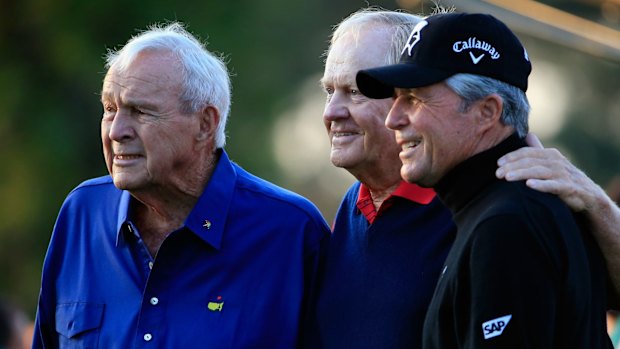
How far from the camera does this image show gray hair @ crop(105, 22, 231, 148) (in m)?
4.77

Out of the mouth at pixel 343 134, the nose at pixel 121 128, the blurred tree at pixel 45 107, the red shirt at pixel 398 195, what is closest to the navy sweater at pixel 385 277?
the red shirt at pixel 398 195

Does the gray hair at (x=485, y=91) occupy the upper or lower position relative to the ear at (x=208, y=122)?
upper

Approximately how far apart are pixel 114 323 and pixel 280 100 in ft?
Answer: 45.1

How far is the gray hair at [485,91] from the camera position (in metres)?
3.68

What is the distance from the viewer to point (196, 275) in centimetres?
466

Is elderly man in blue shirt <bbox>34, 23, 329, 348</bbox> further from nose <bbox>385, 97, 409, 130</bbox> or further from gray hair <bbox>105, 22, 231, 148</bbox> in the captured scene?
nose <bbox>385, 97, 409, 130</bbox>

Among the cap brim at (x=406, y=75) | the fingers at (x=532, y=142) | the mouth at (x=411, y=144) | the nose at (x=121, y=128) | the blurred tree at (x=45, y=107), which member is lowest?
the blurred tree at (x=45, y=107)

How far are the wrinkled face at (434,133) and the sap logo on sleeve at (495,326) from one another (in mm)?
575

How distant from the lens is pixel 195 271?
15.3ft

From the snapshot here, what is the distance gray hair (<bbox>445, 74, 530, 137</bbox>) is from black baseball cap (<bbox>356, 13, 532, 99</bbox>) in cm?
2

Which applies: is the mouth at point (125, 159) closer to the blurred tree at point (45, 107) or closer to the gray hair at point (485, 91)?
the gray hair at point (485, 91)

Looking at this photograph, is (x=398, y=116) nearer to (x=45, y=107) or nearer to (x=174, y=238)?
(x=174, y=238)

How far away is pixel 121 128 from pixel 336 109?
0.82 meters

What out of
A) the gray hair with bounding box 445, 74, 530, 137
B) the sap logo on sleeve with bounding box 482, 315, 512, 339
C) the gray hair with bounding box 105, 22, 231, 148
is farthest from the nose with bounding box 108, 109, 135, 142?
the sap logo on sleeve with bounding box 482, 315, 512, 339
